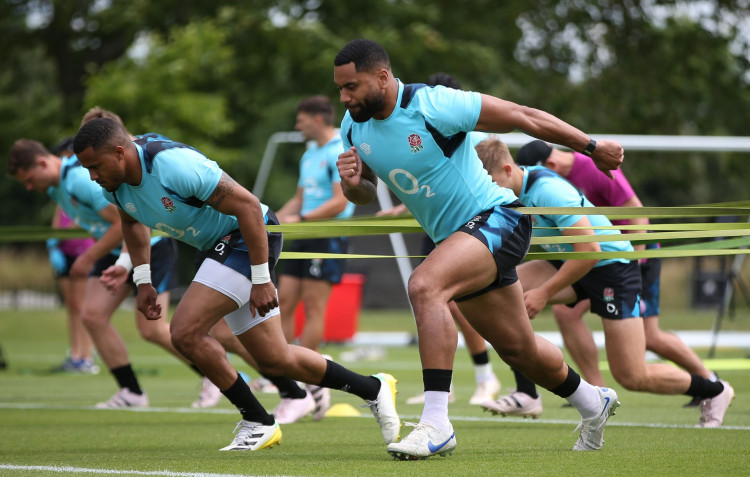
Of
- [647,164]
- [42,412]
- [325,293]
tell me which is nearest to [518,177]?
[325,293]

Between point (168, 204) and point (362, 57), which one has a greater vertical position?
point (362, 57)

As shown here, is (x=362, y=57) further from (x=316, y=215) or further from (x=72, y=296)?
(x=72, y=296)

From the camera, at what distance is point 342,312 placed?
17953 millimetres

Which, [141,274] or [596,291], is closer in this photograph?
[141,274]

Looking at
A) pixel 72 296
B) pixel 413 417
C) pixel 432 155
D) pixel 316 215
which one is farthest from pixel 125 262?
pixel 72 296

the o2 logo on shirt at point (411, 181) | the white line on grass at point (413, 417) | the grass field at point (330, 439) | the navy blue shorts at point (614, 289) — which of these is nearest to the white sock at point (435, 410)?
the grass field at point (330, 439)

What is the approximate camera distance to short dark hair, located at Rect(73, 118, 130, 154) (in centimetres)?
581

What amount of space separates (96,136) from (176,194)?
1.63 feet

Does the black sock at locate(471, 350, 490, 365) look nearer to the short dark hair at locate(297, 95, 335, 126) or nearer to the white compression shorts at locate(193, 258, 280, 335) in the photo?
the short dark hair at locate(297, 95, 335, 126)

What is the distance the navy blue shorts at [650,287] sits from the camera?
340 inches

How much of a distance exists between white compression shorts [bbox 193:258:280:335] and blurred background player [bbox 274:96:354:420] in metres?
3.64

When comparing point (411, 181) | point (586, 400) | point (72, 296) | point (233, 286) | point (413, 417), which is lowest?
point (72, 296)

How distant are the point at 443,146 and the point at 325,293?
4917 mm

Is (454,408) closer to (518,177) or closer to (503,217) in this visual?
(518,177)
